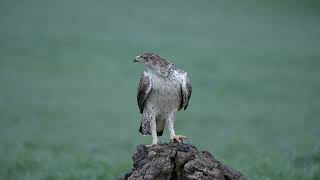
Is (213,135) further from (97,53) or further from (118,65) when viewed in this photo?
(97,53)

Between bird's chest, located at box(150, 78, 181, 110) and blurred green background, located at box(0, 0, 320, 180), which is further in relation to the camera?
blurred green background, located at box(0, 0, 320, 180)

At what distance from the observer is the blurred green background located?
38.4ft

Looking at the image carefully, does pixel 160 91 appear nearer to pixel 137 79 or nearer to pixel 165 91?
pixel 165 91

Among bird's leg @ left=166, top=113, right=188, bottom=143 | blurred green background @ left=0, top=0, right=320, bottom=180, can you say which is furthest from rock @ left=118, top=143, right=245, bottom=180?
blurred green background @ left=0, top=0, right=320, bottom=180

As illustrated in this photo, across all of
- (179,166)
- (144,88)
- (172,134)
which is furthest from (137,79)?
(179,166)

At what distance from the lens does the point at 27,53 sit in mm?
26078

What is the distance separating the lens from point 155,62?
628cm

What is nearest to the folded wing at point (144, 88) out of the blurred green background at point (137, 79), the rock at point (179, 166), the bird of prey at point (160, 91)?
the bird of prey at point (160, 91)

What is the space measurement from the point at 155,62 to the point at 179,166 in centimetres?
140

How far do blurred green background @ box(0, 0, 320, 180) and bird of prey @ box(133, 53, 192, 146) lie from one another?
2565 millimetres

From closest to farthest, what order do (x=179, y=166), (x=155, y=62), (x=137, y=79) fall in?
(x=179, y=166) < (x=155, y=62) < (x=137, y=79)

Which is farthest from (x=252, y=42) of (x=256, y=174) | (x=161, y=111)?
(x=161, y=111)

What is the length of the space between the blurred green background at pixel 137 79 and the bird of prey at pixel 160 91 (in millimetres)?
2565

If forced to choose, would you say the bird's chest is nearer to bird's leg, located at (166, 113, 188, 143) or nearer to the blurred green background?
bird's leg, located at (166, 113, 188, 143)
